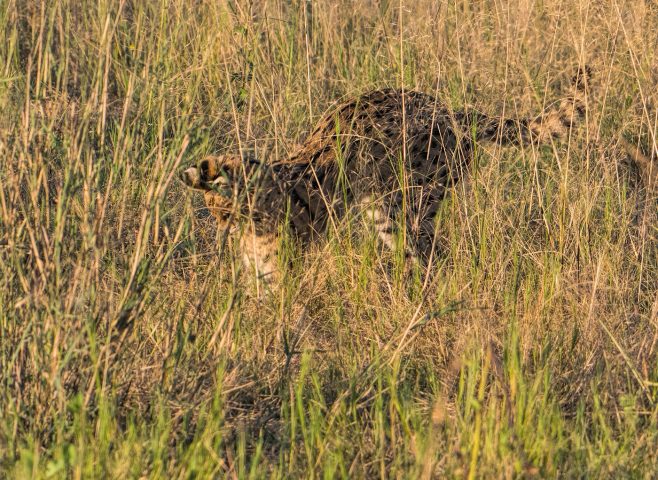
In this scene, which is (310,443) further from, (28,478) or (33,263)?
(33,263)

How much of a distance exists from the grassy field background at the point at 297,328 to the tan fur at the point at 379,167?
0.44ft

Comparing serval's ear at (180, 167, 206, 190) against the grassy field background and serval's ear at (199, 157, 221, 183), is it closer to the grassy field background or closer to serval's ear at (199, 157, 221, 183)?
serval's ear at (199, 157, 221, 183)

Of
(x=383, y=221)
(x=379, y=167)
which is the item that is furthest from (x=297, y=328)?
(x=379, y=167)

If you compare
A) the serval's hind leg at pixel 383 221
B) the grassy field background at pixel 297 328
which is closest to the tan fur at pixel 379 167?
the serval's hind leg at pixel 383 221

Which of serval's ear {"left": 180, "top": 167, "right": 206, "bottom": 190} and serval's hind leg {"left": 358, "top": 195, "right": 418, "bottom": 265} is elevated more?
serval's ear {"left": 180, "top": 167, "right": 206, "bottom": 190}

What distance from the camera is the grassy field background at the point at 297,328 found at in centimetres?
265

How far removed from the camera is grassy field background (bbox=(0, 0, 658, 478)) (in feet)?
8.68

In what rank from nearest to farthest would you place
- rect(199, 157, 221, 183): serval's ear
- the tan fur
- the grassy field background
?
the grassy field background, rect(199, 157, 221, 183): serval's ear, the tan fur

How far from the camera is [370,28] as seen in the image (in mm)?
6121

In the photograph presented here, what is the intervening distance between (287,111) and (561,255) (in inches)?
73.3

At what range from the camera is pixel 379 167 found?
453 cm

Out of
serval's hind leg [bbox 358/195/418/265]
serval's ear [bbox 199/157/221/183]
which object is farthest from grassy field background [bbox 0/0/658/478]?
serval's ear [bbox 199/157/221/183]

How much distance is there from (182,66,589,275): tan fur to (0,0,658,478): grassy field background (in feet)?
0.44

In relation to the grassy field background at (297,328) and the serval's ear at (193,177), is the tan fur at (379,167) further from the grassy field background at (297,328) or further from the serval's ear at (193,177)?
the grassy field background at (297,328)
